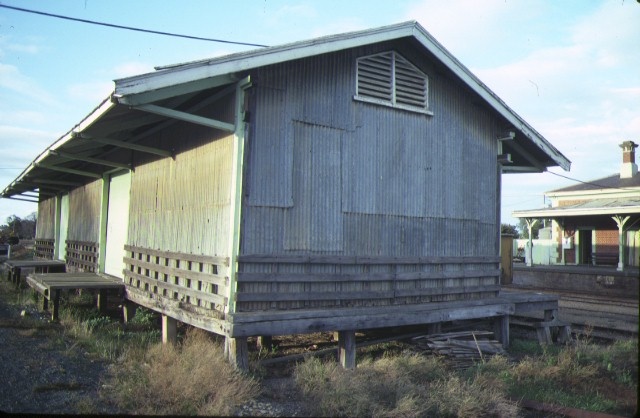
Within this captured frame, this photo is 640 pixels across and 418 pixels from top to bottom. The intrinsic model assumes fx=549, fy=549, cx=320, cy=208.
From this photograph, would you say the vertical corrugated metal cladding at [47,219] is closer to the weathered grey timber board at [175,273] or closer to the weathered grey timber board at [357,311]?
the weathered grey timber board at [175,273]

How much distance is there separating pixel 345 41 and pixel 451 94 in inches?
113

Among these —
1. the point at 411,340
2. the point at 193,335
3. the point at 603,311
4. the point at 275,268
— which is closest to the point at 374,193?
the point at 275,268

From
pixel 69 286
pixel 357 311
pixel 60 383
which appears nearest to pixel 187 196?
pixel 357 311

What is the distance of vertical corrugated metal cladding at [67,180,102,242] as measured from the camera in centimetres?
→ 1546

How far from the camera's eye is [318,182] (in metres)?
8.33

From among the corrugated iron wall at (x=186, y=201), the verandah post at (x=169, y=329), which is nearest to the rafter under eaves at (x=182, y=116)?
the corrugated iron wall at (x=186, y=201)

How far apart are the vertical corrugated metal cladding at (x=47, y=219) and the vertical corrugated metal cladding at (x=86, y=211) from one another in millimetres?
Answer: 4176

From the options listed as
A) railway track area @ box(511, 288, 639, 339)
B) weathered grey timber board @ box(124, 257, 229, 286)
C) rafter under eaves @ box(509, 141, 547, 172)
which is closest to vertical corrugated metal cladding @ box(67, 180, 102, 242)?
weathered grey timber board @ box(124, 257, 229, 286)

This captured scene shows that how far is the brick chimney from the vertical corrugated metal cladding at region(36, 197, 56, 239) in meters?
30.3

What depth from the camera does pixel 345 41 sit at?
8227 millimetres

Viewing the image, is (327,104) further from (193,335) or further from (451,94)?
(193,335)

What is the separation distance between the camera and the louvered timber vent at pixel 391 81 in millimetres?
9094

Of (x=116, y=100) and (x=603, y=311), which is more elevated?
(x=116, y=100)

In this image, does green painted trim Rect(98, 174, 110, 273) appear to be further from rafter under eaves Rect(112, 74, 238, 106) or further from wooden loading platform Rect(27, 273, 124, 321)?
rafter under eaves Rect(112, 74, 238, 106)
